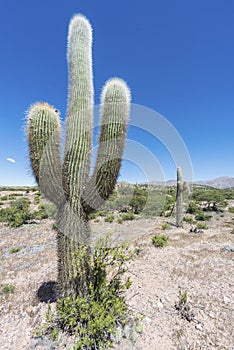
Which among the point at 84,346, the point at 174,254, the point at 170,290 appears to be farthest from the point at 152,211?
the point at 84,346

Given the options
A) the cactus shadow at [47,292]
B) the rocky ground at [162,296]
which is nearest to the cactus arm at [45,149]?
the cactus shadow at [47,292]

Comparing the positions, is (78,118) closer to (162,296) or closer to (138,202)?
(162,296)

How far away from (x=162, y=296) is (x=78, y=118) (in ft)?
9.98

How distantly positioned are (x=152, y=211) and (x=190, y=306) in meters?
10.2

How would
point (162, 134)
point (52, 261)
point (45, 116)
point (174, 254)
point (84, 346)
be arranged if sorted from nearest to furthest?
1. point (84, 346)
2. point (45, 116)
3. point (162, 134)
4. point (52, 261)
5. point (174, 254)

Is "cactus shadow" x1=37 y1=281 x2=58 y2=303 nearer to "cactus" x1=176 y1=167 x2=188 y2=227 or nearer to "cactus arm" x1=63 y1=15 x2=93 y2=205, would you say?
"cactus arm" x1=63 y1=15 x2=93 y2=205

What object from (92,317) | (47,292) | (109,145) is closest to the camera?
(92,317)

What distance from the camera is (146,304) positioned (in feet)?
10.0

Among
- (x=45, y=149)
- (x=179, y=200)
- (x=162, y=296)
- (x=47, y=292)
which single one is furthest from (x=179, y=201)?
(x=45, y=149)

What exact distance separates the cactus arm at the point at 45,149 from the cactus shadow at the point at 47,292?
1637 mm

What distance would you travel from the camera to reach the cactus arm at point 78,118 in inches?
96.8

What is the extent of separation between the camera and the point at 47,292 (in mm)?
3496

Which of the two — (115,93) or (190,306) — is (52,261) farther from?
(115,93)

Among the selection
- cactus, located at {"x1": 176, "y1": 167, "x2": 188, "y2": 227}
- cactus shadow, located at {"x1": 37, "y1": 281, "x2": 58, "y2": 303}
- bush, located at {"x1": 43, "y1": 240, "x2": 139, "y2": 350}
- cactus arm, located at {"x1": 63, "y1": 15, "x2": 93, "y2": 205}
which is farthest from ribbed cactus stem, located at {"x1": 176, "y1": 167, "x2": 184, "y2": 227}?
cactus arm, located at {"x1": 63, "y1": 15, "x2": 93, "y2": 205}
